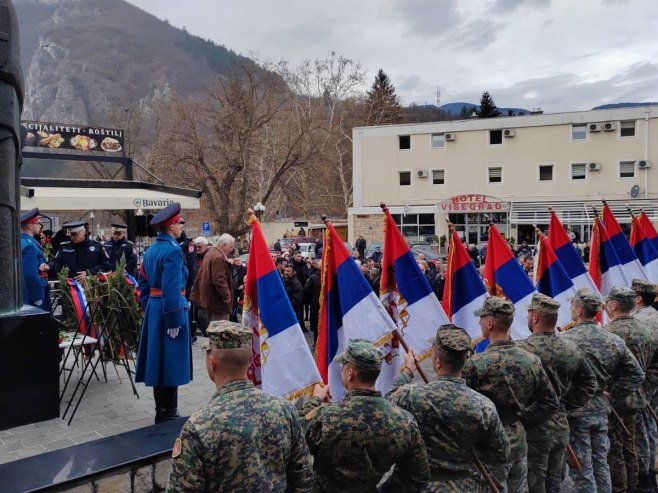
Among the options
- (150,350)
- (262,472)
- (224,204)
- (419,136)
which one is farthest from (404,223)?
(262,472)

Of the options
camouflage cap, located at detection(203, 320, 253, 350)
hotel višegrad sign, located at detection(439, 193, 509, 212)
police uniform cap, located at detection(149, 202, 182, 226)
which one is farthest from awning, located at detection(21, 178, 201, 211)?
hotel višegrad sign, located at detection(439, 193, 509, 212)

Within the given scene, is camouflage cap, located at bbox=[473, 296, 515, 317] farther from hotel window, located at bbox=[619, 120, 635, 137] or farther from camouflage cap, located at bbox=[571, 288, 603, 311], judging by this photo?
hotel window, located at bbox=[619, 120, 635, 137]

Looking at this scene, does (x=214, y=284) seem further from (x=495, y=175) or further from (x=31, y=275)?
(x=495, y=175)

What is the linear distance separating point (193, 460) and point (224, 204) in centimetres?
2891

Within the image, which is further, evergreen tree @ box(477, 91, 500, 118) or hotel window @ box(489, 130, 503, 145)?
evergreen tree @ box(477, 91, 500, 118)

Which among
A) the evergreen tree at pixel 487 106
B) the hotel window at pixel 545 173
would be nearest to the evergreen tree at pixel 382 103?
the evergreen tree at pixel 487 106

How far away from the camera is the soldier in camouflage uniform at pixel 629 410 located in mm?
5113

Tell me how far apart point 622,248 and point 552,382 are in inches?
225

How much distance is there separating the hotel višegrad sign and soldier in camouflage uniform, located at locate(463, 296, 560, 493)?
33.3m

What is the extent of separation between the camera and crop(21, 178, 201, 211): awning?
40.1 feet

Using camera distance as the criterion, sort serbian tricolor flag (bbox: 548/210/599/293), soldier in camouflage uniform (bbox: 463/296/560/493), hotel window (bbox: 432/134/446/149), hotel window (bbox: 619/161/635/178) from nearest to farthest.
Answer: soldier in camouflage uniform (bbox: 463/296/560/493)
serbian tricolor flag (bbox: 548/210/599/293)
hotel window (bbox: 619/161/635/178)
hotel window (bbox: 432/134/446/149)

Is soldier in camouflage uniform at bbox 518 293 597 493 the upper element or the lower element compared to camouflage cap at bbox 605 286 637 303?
lower

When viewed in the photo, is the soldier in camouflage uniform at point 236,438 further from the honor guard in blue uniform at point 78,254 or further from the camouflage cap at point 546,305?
the honor guard in blue uniform at point 78,254

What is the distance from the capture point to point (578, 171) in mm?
35812
